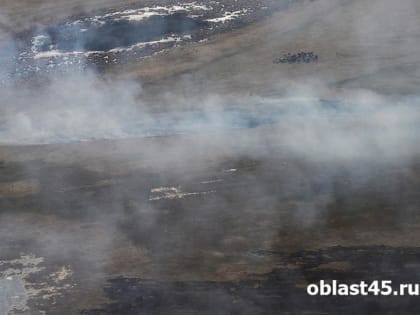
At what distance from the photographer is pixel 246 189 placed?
1705cm


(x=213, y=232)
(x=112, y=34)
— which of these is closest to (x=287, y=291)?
(x=213, y=232)

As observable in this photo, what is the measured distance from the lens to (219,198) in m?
16.7

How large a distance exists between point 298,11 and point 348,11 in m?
2.61

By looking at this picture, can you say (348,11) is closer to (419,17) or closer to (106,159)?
(419,17)

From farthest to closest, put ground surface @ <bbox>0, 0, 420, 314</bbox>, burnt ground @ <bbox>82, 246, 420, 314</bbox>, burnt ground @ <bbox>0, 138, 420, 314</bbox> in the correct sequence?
ground surface @ <bbox>0, 0, 420, 314</bbox> < burnt ground @ <bbox>0, 138, 420, 314</bbox> < burnt ground @ <bbox>82, 246, 420, 314</bbox>

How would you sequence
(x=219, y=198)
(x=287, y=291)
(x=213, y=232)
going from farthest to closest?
(x=219, y=198), (x=213, y=232), (x=287, y=291)

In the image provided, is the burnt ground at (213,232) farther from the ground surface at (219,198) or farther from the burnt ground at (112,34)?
the burnt ground at (112,34)

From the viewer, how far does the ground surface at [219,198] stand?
1330cm

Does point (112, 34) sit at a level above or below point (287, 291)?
above

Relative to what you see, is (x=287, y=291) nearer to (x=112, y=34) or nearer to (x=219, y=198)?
(x=219, y=198)

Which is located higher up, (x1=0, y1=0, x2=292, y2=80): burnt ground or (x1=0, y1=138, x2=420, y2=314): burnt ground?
(x1=0, y1=0, x2=292, y2=80): burnt ground

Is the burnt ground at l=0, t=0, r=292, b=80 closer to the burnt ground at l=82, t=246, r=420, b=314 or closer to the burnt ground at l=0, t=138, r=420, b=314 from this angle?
the burnt ground at l=0, t=138, r=420, b=314

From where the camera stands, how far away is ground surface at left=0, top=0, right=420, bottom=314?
43.6ft

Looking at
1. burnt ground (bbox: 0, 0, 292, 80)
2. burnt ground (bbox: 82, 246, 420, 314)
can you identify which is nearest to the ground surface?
burnt ground (bbox: 82, 246, 420, 314)
